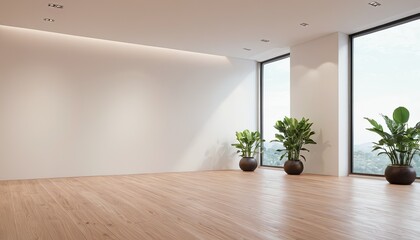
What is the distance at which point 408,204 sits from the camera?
11.6 feet

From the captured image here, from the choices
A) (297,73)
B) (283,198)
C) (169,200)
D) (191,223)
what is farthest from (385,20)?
(191,223)

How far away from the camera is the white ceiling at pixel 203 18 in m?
5.12

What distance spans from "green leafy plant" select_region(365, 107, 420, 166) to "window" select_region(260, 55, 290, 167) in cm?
283

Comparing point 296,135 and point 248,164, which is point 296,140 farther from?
point 248,164

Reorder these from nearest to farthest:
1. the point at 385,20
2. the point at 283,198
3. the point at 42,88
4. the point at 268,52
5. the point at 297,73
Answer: the point at 283,198, the point at 385,20, the point at 42,88, the point at 297,73, the point at 268,52

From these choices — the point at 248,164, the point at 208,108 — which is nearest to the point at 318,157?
the point at 248,164

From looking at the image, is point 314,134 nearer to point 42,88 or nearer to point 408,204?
point 408,204

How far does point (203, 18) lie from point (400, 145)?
3.61 m

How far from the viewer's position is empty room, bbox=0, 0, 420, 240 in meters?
4.04

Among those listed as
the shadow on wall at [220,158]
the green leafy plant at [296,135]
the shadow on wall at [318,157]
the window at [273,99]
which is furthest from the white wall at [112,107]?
the shadow on wall at [318,157]

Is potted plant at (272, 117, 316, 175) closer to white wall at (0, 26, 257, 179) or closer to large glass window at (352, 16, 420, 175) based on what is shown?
large glass window at (352, 16, 420, 175)

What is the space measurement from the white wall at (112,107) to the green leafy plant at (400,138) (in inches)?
146

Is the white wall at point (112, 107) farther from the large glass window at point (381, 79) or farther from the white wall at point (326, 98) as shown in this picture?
the large glass window at point (381, 79)

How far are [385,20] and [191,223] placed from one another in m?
4.99
